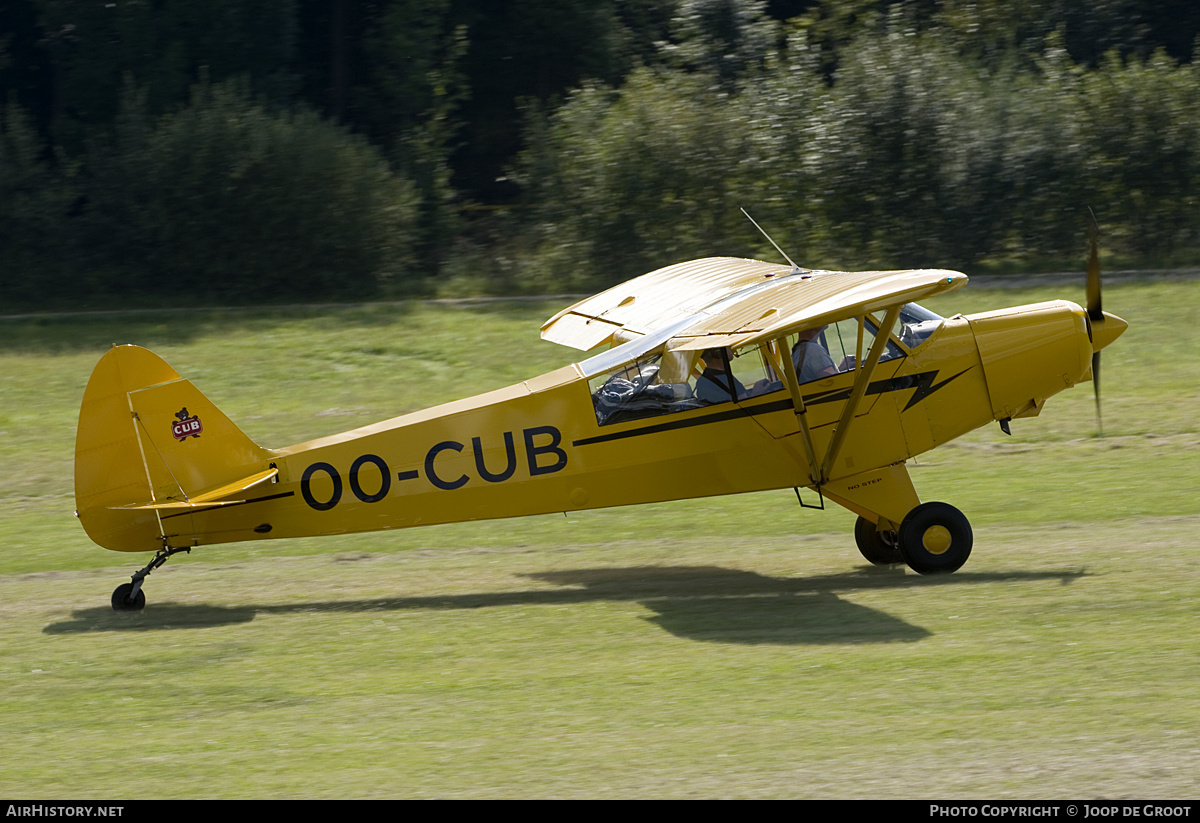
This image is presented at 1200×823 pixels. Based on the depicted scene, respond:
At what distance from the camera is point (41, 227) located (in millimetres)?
30766

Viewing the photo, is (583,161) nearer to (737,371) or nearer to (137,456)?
(737,371)

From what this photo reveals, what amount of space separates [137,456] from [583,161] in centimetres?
2066

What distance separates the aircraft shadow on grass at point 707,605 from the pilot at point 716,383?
155cm

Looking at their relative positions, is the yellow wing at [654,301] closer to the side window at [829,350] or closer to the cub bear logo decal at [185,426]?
the side window at [829,350]

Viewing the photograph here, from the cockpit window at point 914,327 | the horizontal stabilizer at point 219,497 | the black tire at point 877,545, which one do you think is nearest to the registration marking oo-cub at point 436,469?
the horizontal stabilizer at point 219,497

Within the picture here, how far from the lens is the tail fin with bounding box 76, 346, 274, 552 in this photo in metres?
9.87

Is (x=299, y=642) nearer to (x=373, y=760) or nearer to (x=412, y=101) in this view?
(x=373, y=760)

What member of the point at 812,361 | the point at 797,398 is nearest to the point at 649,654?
the point at 797,398

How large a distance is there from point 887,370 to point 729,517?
3644 millimetres

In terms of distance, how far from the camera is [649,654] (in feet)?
28.4

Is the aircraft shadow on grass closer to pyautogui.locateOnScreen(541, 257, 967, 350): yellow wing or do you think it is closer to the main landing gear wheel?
the main landing gear wheel

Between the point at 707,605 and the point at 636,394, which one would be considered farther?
the point at 636,394

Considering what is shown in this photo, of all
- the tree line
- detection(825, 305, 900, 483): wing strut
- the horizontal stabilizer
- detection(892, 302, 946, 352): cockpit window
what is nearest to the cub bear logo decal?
the horizontal stabilizer

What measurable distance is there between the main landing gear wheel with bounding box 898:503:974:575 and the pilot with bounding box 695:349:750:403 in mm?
1688
